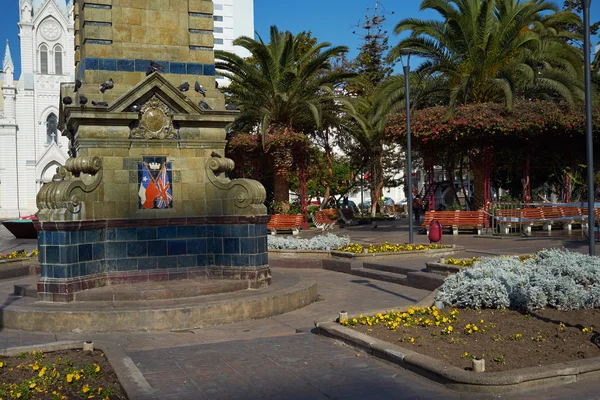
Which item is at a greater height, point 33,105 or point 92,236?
point 33,105

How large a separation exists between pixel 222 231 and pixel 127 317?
2821mm

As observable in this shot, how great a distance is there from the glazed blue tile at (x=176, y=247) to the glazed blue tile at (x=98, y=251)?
1142 mm

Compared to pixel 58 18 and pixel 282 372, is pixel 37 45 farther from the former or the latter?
pixel 282 372

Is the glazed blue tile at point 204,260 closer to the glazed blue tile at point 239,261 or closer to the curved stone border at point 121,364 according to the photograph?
the glazed blue tile at point 239,261

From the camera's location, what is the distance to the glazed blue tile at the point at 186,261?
A: 11.8 metres

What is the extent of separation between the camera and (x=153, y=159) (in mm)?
11641

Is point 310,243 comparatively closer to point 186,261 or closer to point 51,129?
point 186,261

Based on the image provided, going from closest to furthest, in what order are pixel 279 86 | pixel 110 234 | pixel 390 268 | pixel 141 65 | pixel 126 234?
pixel 110 234 → pixel 126 234 → pixel 141 65 → pixel 390 268 → pixel 279 86

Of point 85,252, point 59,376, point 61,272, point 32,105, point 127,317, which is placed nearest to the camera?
point 59,376

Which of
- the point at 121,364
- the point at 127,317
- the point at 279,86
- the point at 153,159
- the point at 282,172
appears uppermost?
Result: the point at 279,86

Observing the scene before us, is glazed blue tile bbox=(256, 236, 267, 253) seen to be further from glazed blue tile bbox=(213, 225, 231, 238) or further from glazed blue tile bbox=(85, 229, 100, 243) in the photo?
glazed blue tile bbox=(85, 229, 100, 243)

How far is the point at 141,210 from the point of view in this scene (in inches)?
455

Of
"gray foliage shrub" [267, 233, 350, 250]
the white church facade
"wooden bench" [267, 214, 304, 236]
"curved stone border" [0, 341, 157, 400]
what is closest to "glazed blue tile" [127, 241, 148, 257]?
"curved stone border" [0, 341, 157, 400]

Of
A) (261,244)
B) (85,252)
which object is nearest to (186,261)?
(261,244)
